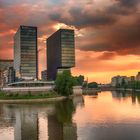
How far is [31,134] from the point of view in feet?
165

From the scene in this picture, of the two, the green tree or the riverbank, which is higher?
the green tree

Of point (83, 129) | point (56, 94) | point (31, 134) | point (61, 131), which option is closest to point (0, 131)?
point (31, 134)

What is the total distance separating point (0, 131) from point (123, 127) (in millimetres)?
20252

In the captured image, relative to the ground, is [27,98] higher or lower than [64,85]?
lower

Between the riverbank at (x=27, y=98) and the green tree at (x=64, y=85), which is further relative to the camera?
the green tree at (x=64, y=85)

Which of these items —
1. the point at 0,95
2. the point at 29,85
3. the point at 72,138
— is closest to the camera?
the point at 72,138

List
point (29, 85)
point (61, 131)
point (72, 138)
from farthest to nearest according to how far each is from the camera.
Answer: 1. point (29, 85)
2. point (61, 131)
3. point (72, 138)

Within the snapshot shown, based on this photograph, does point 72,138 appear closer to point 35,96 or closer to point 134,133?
point 134,133

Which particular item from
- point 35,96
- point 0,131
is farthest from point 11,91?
point 0,131

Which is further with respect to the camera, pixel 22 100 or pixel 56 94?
pixel 56 94

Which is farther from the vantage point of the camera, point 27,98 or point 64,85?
point 64,85

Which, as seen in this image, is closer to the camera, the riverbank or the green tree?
the riverbank

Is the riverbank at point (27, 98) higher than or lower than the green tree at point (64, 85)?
lower

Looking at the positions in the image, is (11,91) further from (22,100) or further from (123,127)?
(123,127)
